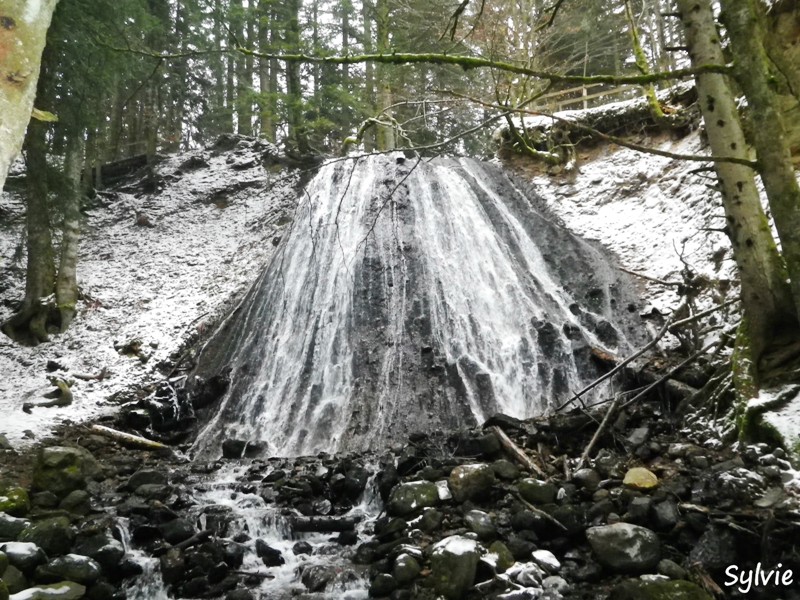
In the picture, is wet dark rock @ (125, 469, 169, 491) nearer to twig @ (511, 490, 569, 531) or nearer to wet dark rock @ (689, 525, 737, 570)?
twig @ (511, 490, 569, 531)

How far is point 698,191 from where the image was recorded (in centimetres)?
941

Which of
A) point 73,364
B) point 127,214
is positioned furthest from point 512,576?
point 127,214

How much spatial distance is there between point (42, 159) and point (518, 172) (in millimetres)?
10626

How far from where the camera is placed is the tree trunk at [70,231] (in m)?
10.1

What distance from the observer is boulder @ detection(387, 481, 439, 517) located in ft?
15.0

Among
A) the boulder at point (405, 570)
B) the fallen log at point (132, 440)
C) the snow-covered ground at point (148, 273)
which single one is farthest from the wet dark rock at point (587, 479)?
the fallen log at point (132, 440)

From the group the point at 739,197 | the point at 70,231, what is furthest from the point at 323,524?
the point at 70,231

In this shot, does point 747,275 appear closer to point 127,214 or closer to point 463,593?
point 463,593

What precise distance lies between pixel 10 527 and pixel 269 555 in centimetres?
209

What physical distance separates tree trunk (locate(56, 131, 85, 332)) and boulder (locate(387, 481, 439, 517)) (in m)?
8.97

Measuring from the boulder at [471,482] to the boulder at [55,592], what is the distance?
117 inches

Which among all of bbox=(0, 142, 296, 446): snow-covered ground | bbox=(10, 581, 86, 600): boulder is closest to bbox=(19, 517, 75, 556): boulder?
bbox=(10, 581, 86, 600): boulder

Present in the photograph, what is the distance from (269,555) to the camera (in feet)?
14.8

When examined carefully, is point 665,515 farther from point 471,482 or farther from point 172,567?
point 172,567
